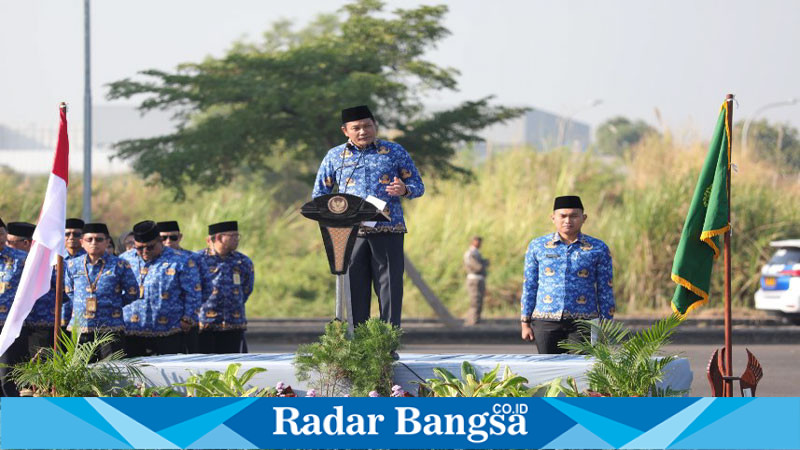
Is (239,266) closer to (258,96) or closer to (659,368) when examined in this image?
(659,368)

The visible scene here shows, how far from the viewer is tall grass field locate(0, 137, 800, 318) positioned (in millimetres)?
24312

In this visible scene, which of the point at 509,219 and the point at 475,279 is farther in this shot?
the point at 509,219

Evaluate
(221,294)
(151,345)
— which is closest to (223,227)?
(221,294)

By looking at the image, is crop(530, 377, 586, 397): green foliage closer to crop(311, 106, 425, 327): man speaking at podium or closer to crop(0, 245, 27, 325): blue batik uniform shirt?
crop(311, 106, 425, 327): man speaking at podium

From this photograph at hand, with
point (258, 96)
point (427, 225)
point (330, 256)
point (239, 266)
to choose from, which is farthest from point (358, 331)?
point (427, 225)

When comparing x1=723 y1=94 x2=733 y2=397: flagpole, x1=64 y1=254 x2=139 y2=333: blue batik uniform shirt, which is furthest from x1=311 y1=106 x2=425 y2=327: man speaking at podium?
x1=64 y1=254 x2=139 y2=333: blue batik uniform shirt

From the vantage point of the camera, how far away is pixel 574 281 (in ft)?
28.4

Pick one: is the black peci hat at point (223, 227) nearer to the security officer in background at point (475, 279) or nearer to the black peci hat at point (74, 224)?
the black peci hat at point (74, 224)

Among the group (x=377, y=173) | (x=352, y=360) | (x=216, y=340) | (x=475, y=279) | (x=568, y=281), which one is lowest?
(x=216, y=340)

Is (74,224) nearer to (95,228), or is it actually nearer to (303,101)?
(95,228)

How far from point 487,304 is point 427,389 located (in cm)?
1809

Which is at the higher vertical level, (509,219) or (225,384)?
(509,219)

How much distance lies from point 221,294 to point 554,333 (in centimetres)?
385

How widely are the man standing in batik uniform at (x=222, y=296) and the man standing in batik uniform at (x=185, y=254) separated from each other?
0.45ft
